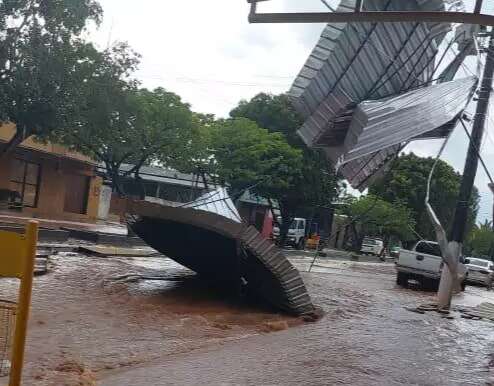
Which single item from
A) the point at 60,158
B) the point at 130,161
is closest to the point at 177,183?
the point at 130,161

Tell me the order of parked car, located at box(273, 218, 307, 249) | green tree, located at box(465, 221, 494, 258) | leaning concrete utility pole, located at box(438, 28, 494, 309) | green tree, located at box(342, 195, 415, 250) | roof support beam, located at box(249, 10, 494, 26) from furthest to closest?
green tree, located at box(465, 221, 494, 258) → green tree, located at box(342, 195, 415, 250) → parked car, located at box(273, 218, 307, 249) → leaning concrete utility pole, located at box(438, 28, 494, 309) → roof support beam, located at box(249, 10, 494, 26)

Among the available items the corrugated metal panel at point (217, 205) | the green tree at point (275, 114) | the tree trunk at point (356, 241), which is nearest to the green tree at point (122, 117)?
the green tree at point (275, 114)

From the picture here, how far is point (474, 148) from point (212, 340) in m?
8.34

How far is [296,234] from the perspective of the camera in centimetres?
4053

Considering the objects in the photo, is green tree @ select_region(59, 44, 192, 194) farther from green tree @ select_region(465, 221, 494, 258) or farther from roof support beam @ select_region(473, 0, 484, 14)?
green tree @ select_region(465, 221, 494, 258)

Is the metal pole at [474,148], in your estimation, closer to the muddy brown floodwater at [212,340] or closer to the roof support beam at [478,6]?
the muddy brown floodwater at [212,340]

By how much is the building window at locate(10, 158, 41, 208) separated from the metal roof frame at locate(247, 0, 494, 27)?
1094 inches

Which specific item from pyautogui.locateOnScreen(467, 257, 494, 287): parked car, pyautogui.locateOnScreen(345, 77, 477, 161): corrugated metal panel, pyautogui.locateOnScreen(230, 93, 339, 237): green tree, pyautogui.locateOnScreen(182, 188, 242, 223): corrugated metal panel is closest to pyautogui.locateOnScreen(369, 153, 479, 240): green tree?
pyautogui.locateOnScreen(230, 93, 339, 237): green tree

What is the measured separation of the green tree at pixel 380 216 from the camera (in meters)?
45.9

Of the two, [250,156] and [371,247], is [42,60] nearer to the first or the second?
[250,156]

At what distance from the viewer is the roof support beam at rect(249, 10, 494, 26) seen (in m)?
4.52

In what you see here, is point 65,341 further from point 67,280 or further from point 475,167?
point 475,167

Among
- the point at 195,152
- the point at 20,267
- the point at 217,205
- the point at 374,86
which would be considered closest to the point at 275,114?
the point at 195,152

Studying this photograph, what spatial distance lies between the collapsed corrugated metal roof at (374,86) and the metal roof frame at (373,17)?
248 inches
